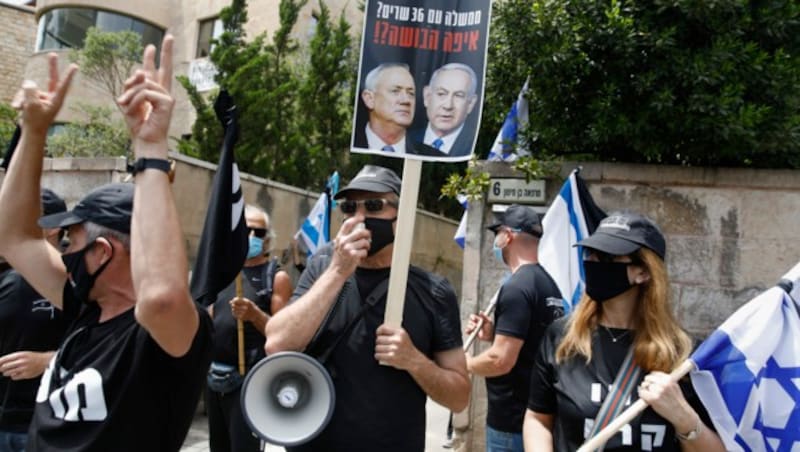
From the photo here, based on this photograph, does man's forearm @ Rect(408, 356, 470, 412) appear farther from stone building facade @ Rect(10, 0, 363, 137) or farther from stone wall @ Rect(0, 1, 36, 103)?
stone wall @ Rect(0, 1, 36, 103)

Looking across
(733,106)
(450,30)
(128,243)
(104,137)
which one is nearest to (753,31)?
(733,106)

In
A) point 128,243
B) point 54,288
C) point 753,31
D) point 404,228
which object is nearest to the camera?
point 128,243

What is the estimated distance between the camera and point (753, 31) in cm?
544

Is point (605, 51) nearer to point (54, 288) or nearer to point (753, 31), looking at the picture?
point (753, 31)

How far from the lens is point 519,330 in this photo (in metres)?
3.54

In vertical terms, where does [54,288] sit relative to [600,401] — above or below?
above

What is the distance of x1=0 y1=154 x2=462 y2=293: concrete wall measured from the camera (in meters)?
7.89

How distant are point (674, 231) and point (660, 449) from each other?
11.5ft

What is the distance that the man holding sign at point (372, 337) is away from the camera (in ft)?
8.11

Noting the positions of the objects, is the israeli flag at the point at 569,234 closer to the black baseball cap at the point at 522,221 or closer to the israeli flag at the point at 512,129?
the black baseball cap at the point at 522,221

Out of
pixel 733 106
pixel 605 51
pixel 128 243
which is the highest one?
pixel 605 51

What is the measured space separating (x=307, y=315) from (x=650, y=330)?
1.28 metres

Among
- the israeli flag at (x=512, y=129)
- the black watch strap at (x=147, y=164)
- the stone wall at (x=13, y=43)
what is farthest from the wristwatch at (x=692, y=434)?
the stone wall at (x=13, y=43)

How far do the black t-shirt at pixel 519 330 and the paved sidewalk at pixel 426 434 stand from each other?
2230 mm
